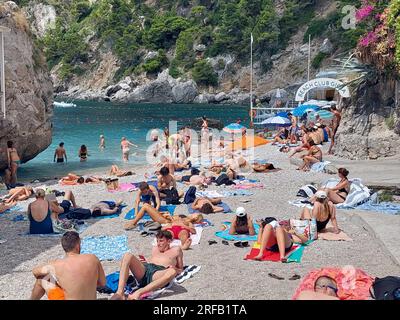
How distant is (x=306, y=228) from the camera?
30.0ft

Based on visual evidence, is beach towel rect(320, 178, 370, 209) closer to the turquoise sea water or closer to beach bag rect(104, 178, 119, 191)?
beach bag rect(104, 178, 119, 191)

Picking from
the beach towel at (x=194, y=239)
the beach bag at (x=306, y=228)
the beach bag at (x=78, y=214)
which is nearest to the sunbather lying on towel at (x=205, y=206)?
the beach towel at (x=194, y=239)

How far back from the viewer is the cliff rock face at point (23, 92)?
1984 centimetres

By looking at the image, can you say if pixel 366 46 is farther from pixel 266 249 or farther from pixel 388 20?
pixel 266 249

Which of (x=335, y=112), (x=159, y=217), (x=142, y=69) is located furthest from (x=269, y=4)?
(x=159, y=217)

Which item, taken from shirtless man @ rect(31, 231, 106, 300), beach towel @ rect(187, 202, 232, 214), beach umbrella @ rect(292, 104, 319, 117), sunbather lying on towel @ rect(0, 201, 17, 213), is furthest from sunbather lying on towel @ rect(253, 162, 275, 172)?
shirtless man @ rect(31, 231, 106, 300)

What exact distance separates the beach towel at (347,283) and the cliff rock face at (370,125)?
38.2 ft

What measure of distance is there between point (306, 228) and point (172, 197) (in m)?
4.31

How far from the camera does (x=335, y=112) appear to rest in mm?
19312

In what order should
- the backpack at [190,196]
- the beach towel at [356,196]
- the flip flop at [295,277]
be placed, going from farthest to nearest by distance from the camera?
the backpack at [190,196] < the beach towel at [356,196] < the flip flop at [295,277]

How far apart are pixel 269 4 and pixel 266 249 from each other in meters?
91.4

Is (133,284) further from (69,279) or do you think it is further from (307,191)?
(307,191)

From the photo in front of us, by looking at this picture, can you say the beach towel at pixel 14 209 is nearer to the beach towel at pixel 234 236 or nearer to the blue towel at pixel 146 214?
the blue towel at pixel 146 214
